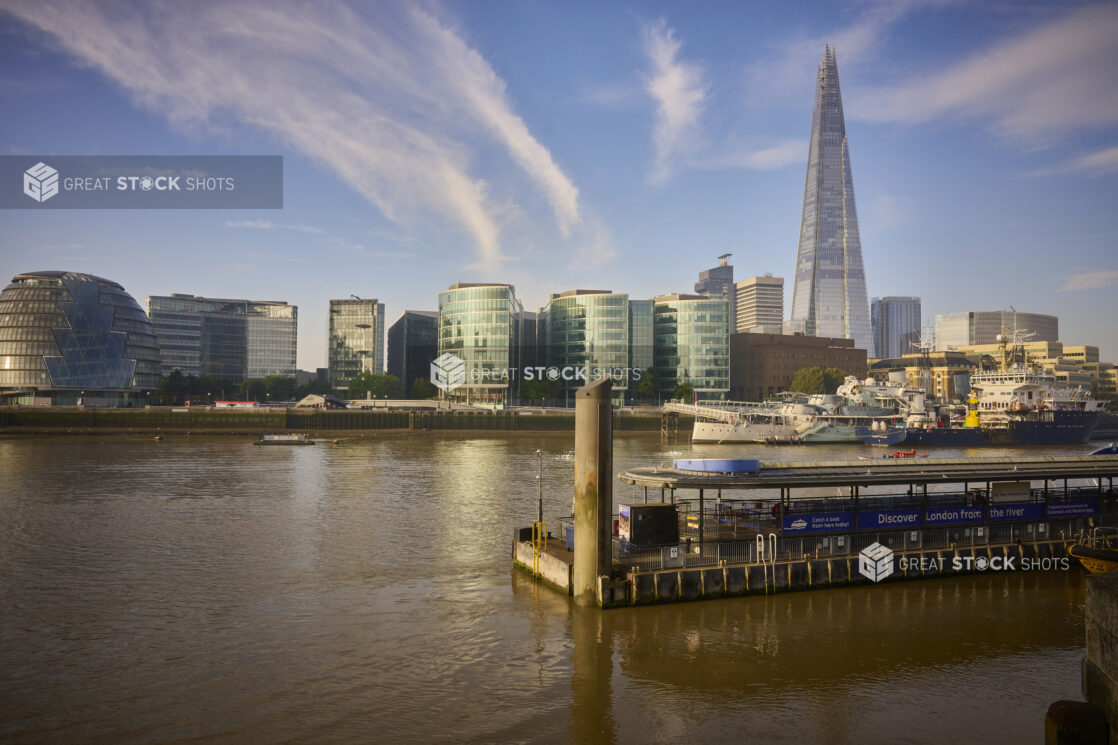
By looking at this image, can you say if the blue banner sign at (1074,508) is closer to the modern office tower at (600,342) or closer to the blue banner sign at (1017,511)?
the blue banner sign at (1017,511)

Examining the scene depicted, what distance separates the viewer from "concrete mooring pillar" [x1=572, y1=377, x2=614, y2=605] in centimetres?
2602

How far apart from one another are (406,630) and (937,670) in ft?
57.8

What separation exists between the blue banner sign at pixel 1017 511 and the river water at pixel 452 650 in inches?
132

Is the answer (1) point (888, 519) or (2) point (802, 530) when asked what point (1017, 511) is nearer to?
(1) point (888, 519)

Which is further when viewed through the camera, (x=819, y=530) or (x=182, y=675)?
(x=819, y=530)

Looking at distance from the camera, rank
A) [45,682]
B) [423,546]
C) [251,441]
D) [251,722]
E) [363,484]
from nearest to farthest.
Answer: [251,722], [45,682], [423,546], [363,484], [251,441]

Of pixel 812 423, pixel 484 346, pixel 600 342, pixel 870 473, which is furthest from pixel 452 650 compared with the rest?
pixel 600 342

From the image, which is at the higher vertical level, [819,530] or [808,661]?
[819,530]

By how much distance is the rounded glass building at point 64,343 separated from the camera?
168m

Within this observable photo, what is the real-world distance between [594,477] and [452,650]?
7.49 m

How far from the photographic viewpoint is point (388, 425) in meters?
143

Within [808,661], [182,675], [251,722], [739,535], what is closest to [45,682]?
[182,675]

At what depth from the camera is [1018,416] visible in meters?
125

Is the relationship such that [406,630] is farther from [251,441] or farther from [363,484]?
[251,441]
